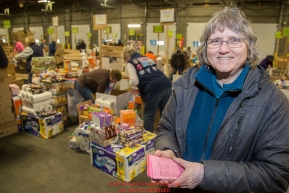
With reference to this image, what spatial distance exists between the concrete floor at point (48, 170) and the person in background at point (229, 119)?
69.2 inches

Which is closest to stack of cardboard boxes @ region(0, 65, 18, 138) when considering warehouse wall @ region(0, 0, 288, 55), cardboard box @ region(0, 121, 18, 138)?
cardboard box @ region(0, 121, 18, 138)

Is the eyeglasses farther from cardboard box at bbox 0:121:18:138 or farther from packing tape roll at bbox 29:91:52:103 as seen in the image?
cardboard box at bbox 0:121:18:138

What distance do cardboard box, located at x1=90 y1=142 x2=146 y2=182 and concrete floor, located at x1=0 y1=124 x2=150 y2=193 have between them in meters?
0.08

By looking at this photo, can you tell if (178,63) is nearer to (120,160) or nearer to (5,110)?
(120,160)

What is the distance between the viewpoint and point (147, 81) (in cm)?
332

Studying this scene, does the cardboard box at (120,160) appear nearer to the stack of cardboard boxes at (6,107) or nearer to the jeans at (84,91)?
the jeans at (84,91)

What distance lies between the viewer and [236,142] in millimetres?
995

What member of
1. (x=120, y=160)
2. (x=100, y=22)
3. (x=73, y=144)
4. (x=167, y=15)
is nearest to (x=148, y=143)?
(x=120, y=160)

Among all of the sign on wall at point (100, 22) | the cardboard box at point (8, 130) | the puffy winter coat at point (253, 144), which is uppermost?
the sign on wall at point (100, 22)

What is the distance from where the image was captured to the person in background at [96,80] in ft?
12.7

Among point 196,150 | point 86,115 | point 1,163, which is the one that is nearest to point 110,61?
point 86,115

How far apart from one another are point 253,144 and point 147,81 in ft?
7.89

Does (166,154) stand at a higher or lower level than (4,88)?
higher

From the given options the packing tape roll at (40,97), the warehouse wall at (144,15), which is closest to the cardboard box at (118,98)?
the packing tape roll at (40,97)
